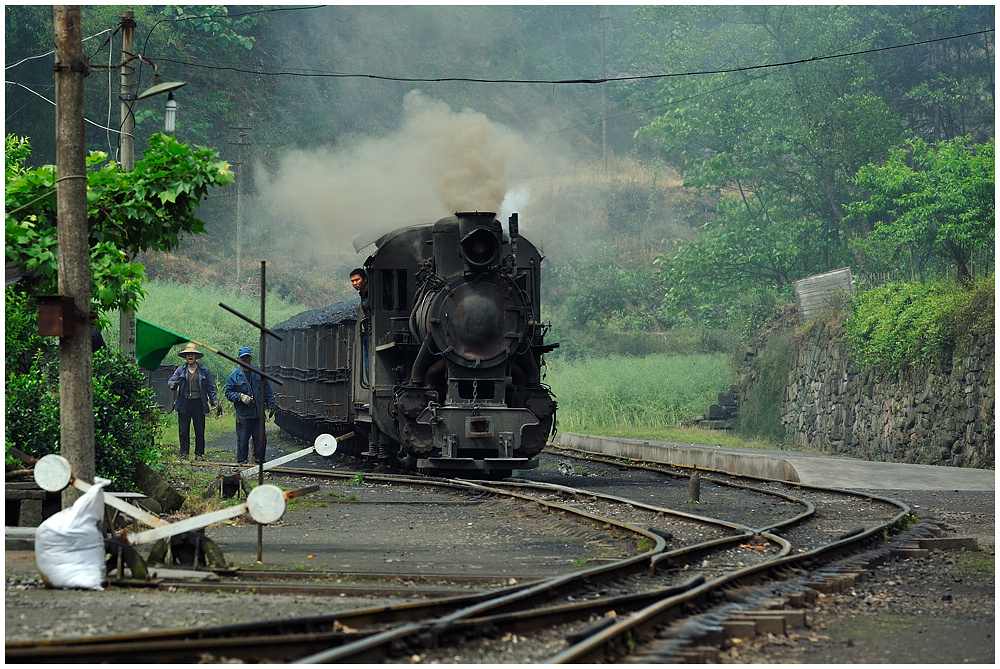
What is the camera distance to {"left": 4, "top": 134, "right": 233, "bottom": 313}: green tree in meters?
10.4

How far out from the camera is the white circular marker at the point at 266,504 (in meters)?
8.09

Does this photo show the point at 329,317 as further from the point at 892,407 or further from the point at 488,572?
the point at 488,572

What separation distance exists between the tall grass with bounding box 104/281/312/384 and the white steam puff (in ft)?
15.7

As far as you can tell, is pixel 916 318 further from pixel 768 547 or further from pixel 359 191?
pixel 359 191

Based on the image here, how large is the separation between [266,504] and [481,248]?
8870 mm

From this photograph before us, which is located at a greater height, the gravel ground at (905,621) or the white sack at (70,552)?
the white sack at (70,552)

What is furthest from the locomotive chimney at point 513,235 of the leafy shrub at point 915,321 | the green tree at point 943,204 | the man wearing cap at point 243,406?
the green tree at point 943,204

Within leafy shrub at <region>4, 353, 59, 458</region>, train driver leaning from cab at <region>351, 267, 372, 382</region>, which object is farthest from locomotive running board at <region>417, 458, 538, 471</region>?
leafy shrub at <region>4, 353, 59, 458</region>

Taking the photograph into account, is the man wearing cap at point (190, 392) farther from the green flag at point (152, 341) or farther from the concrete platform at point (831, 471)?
the green flag at point (152, 341)

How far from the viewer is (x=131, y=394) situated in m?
13.8

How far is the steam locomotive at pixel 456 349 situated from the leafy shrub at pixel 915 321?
31.9 feet

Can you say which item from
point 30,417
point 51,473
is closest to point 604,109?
point 30,417

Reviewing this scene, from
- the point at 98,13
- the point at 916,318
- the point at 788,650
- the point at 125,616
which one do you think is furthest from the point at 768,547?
the point at 98,13

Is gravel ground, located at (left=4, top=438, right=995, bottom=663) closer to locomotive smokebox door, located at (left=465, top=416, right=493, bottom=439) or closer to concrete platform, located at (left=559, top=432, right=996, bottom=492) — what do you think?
locomotive smokebox door, located at (left=465, top=416, right=493, bottom=439)
